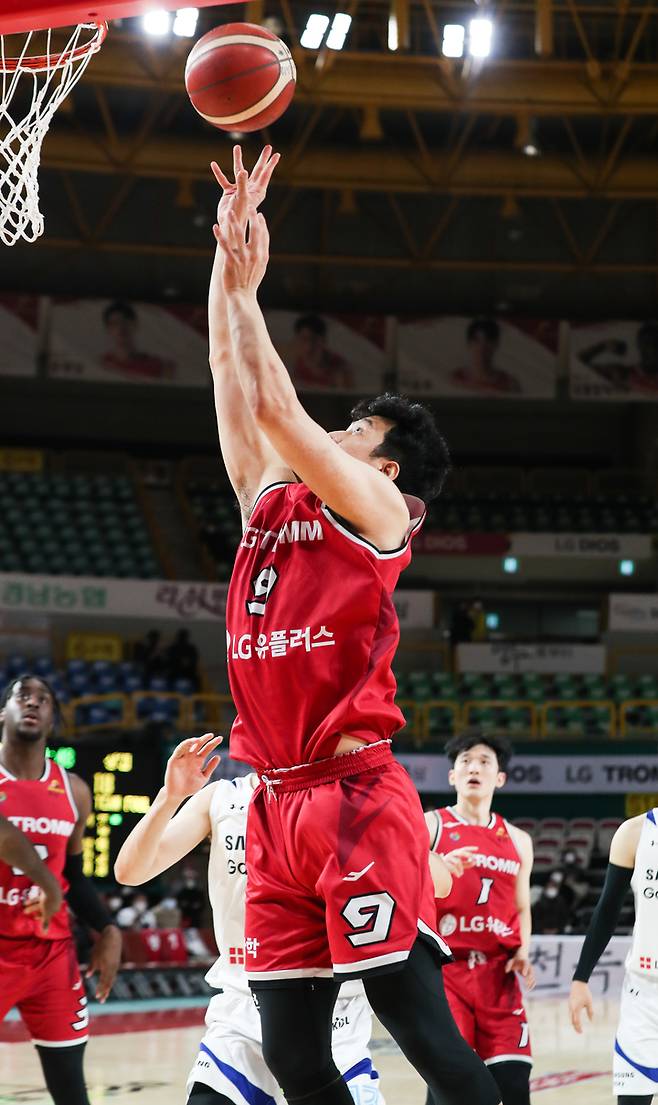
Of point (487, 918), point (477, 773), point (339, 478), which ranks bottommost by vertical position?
point (487, 918)

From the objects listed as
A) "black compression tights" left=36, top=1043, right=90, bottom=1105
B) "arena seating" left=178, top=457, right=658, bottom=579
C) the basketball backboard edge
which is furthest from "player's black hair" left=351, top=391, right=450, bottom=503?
"arena seating" left=178, top=457, right=658, bottom=579

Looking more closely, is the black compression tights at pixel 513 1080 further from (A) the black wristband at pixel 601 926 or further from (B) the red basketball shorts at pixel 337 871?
(B) the red basketball shorts at pixel 337 871

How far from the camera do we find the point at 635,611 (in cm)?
2289

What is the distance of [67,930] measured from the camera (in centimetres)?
577

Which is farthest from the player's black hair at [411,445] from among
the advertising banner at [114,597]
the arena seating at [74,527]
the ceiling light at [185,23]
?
the arena seating at [74,527]

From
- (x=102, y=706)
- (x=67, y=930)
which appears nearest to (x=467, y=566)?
(x=102, y=706)

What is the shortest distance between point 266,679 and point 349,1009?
216 centimetres

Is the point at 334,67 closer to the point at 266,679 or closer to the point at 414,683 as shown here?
the point at 414,683

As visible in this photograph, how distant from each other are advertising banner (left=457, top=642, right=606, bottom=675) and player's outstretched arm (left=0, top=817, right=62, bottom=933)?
16601mm

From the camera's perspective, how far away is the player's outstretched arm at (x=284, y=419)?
3039 millimetres

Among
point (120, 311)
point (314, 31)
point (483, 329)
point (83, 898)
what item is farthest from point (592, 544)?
point (83, 898)

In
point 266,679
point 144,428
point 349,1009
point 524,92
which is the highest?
point 524,92

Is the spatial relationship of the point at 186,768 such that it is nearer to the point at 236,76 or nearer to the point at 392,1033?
the point at 392,1033

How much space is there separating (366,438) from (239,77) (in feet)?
4.36
